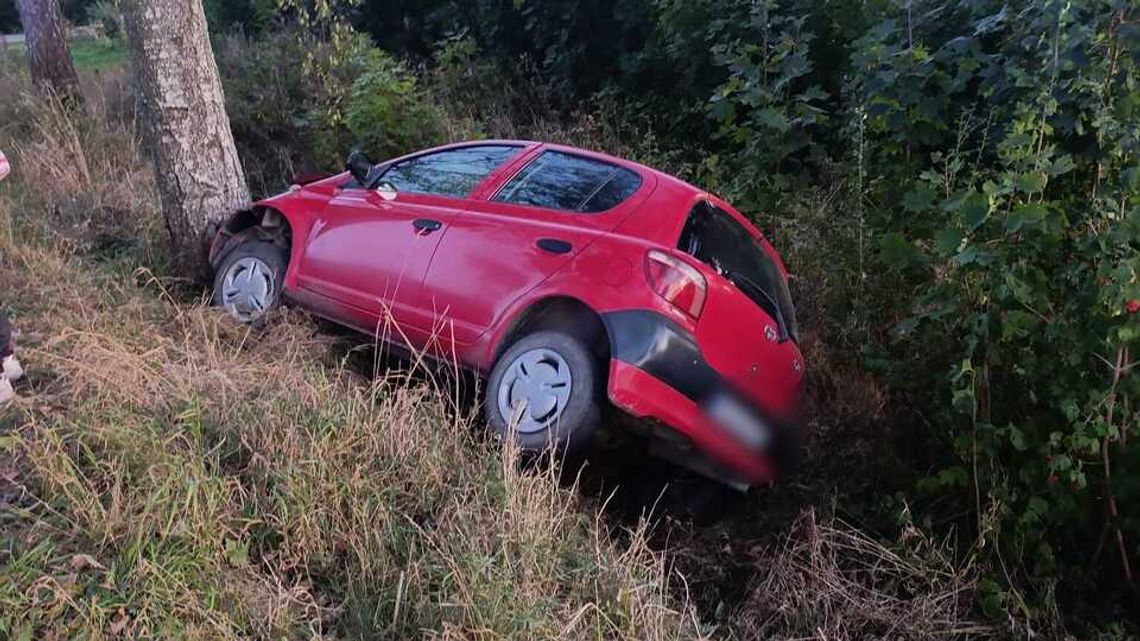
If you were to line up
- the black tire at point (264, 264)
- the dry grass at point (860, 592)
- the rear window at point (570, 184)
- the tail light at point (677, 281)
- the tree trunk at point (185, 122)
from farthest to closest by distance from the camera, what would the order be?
the tree trunk at point (185, 122) < the black tire at point (264, 264) < the rear window at point (570, 184) < the tail light at point (677, 281) < the dry grass at point (860, 592)

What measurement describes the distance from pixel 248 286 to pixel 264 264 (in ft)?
0.62

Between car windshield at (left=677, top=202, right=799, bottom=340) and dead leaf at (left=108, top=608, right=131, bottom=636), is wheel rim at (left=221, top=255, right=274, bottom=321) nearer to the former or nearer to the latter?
car windshield at (left=677, top=202, right=799, bottom=340)

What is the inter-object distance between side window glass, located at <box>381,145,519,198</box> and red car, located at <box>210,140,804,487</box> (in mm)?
14

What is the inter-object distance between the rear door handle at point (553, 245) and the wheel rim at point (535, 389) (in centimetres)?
53

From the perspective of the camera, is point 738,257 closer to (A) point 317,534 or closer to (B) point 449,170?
(B) point 449,170

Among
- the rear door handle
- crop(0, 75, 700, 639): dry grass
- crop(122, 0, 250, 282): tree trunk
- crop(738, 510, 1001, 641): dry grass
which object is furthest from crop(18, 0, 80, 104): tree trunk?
crop(738, 510, 1001, 641): dry grass

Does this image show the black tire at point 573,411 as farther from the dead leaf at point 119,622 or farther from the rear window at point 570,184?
the dead leaf at point 119,622

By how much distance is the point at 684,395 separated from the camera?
4.38m

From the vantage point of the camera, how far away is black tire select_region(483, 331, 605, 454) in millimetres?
4375

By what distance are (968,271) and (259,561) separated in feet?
10.2

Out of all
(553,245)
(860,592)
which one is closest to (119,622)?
(553,245)

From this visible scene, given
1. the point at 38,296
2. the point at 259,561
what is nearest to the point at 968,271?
→ the point at 259,561

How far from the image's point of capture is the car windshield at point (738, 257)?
15.4ft

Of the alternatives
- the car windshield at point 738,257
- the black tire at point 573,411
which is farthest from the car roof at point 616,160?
the black tire at point 573,411
